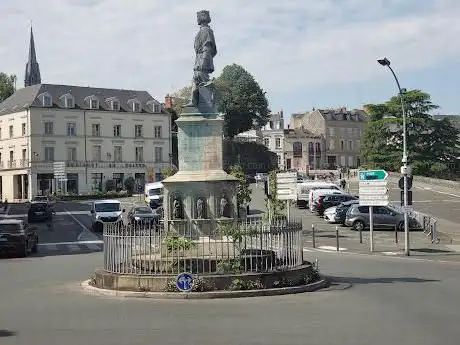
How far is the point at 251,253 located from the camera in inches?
650

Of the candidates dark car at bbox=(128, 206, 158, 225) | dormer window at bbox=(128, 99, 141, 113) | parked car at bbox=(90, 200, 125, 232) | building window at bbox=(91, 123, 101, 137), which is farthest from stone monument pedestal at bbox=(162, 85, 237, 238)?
dormer window at bbox=(128, 99, 141, 113)

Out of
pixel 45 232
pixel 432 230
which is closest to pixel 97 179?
pixel 45 232

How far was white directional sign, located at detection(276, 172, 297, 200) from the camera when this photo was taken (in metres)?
34.2

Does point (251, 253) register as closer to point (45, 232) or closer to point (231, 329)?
point (231, 329)

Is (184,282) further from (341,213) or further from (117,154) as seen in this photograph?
(117,154)

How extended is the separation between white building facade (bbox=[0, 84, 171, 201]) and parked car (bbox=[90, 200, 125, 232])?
42064 mm

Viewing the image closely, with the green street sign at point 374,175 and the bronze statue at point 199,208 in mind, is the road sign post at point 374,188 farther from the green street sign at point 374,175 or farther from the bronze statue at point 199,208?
the bronze statue at point 199,208

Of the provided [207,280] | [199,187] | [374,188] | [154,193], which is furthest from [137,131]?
[207,280]

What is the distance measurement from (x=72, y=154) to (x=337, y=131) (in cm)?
6395

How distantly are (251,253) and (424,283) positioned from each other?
15.4ft

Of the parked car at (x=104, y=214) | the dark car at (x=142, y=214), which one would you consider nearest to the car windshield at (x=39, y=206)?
the parked car at (x=104, y=214)

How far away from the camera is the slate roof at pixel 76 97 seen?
9344 centimetres

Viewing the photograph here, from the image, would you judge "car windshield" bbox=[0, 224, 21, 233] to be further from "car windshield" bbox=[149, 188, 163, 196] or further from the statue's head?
"car windshield" bbox=[149, 188, 163, 196]

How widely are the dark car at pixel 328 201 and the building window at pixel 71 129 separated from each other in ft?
171
